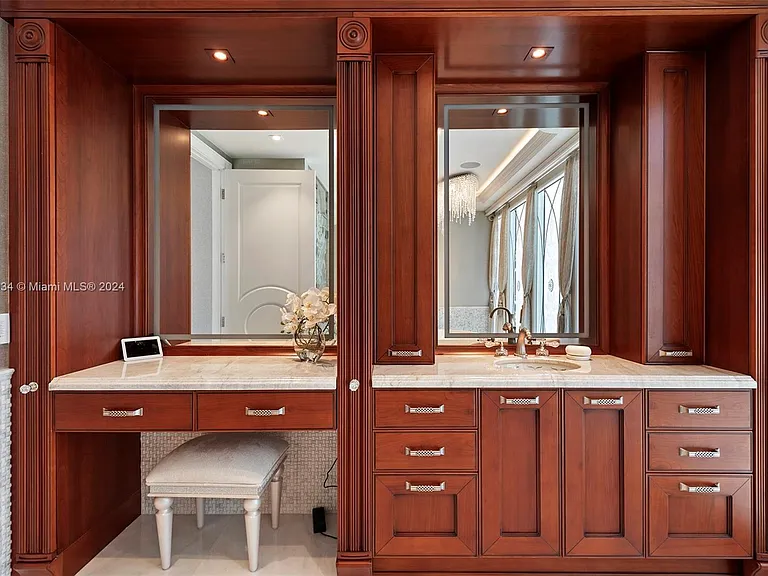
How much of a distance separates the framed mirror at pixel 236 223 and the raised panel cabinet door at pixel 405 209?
1.43ft

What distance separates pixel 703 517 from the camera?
205 centimetres

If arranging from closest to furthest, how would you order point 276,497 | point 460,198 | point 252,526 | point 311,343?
point 252,526 < point 311,343 < point 276,497 < point 460,198

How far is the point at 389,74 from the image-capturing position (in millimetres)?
2328

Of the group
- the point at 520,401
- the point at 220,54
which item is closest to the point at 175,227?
the point at 220,54

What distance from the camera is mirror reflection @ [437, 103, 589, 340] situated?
8.66ft

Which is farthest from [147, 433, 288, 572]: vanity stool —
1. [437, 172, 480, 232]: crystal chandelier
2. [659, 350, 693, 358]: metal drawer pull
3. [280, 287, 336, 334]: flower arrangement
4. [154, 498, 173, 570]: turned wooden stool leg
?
[659, 350, 693, 358]: metal drawer pull

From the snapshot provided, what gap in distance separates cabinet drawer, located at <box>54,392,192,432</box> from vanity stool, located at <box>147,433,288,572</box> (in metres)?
0.18

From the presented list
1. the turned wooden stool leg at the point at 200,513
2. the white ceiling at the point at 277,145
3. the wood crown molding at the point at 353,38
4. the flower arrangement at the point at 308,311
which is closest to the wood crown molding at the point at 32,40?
the white ceiling at the point at 277,145

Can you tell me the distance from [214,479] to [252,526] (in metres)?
0.26

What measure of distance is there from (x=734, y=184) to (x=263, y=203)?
2.17 m

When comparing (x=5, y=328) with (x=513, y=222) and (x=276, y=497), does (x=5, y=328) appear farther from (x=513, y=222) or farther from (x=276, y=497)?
(x=513, y=222)

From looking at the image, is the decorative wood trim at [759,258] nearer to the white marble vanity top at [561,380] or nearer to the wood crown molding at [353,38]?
the white marble vanity top at [561,380]

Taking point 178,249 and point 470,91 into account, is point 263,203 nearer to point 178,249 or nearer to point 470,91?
point 178,249

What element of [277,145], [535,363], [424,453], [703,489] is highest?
[277,145]
